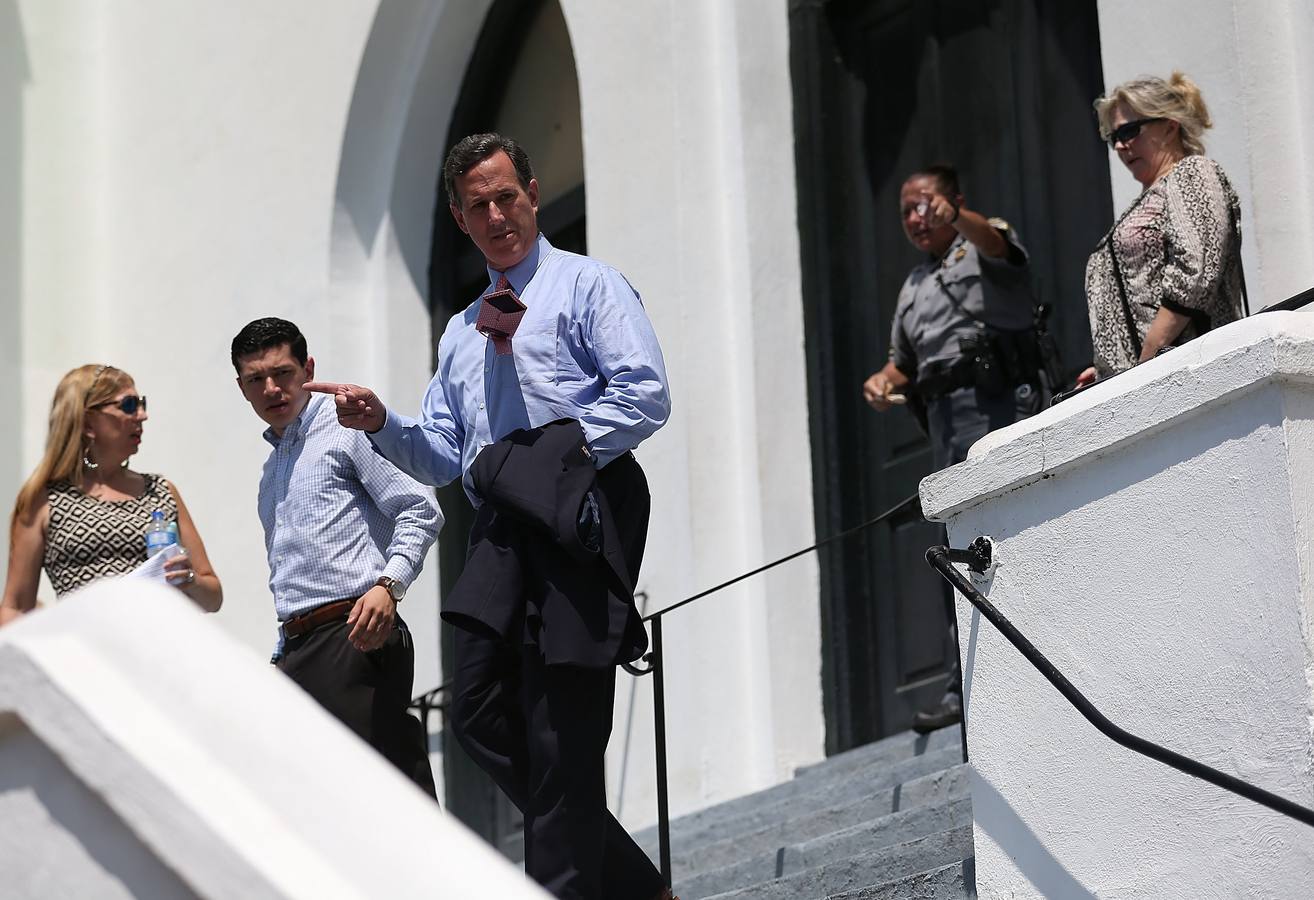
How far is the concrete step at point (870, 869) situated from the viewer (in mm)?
4953

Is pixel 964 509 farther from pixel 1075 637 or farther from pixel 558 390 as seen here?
pixel 558 390

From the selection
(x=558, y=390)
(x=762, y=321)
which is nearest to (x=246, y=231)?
(x=762, y=321)

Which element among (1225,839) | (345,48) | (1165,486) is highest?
(345,48)

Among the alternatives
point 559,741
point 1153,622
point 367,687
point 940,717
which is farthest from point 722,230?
point 1153,622

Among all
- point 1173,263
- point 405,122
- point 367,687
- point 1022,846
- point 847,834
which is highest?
point 405,122

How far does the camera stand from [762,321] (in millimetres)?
7770

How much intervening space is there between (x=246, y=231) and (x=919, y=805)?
617 cm

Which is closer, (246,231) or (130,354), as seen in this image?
(246,231)

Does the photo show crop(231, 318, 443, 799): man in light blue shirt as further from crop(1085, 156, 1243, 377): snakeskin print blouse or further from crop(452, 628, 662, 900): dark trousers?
crop(1085, 156, 1243, 377): snakeskin print blouse

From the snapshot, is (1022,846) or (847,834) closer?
(1022,846)

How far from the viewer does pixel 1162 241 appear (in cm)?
498

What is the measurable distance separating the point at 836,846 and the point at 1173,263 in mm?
1868

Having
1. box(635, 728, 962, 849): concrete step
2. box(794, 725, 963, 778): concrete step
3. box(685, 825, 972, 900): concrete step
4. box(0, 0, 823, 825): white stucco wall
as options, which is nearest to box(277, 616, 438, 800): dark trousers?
box(685, 825, 972, 900): concrete step

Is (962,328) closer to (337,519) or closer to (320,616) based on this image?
(337,519)
